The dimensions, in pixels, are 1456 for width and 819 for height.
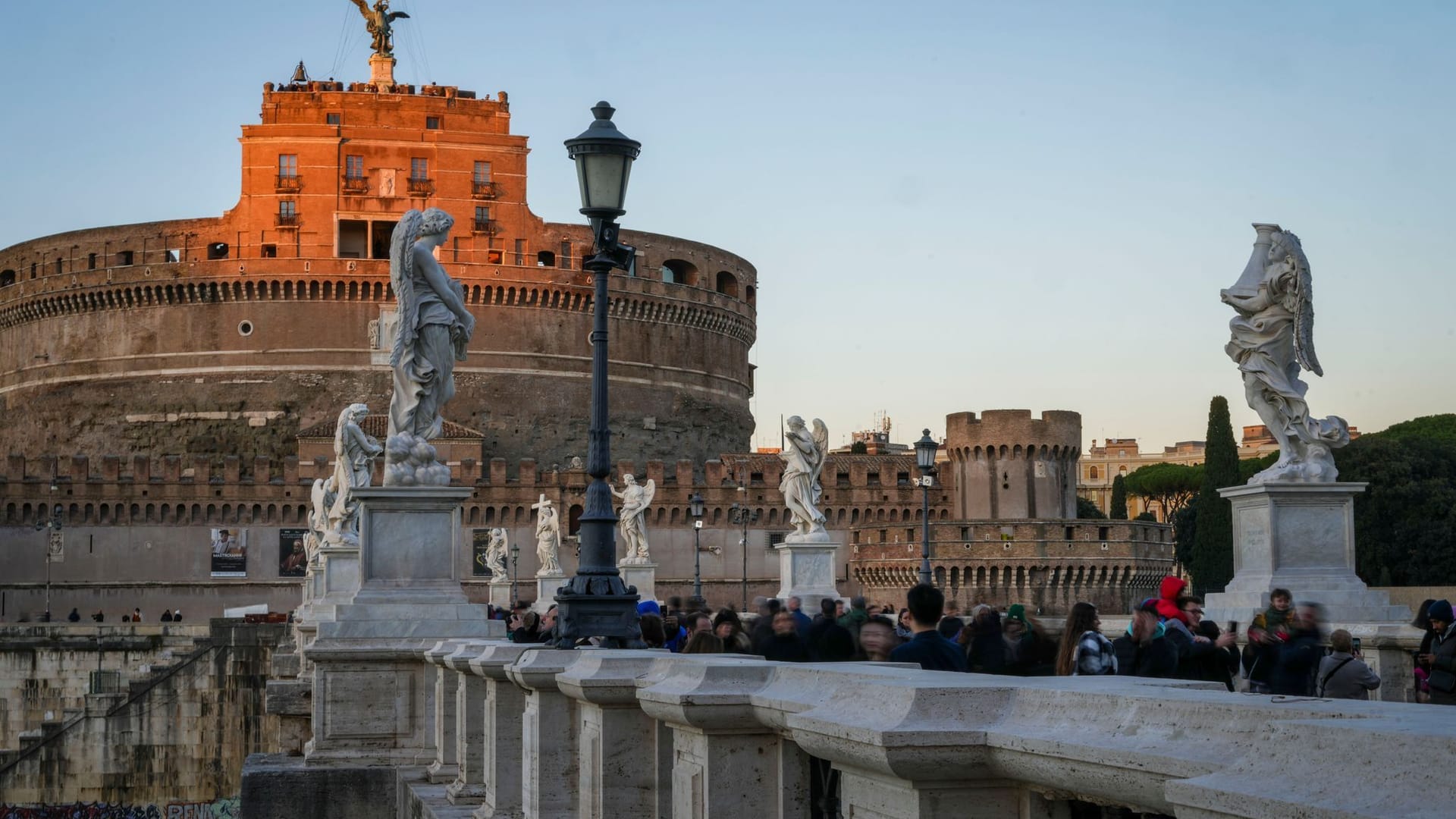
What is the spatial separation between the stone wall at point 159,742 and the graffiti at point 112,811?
2.3 inches

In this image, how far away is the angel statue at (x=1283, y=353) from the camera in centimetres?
909

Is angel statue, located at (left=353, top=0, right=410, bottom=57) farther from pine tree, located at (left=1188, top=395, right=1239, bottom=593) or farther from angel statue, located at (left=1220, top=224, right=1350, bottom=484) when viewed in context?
angel statue, located at (left=1220, top=224, right=1350, bottom=484)

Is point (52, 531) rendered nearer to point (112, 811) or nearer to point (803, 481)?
point (112, 811)

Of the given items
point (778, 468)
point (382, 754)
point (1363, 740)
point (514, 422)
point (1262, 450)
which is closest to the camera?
point (1363, 740)

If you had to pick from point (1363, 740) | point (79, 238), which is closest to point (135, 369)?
point (79, 238)

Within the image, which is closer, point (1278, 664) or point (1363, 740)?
point (1363, 740)

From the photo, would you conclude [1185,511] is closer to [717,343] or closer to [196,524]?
[717,343]

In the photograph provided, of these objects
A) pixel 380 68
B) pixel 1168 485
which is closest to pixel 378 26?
pixel 380 68

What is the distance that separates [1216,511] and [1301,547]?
38461 millimetres

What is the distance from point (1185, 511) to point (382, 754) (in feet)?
216

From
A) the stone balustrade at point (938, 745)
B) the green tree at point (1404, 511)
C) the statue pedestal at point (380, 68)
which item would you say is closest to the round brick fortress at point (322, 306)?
the statue pedestal at point (380, 68)

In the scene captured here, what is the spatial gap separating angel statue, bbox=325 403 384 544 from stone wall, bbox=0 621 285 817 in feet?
35.0

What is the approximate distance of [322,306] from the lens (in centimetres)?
6138

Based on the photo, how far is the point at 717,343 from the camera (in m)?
69.5
